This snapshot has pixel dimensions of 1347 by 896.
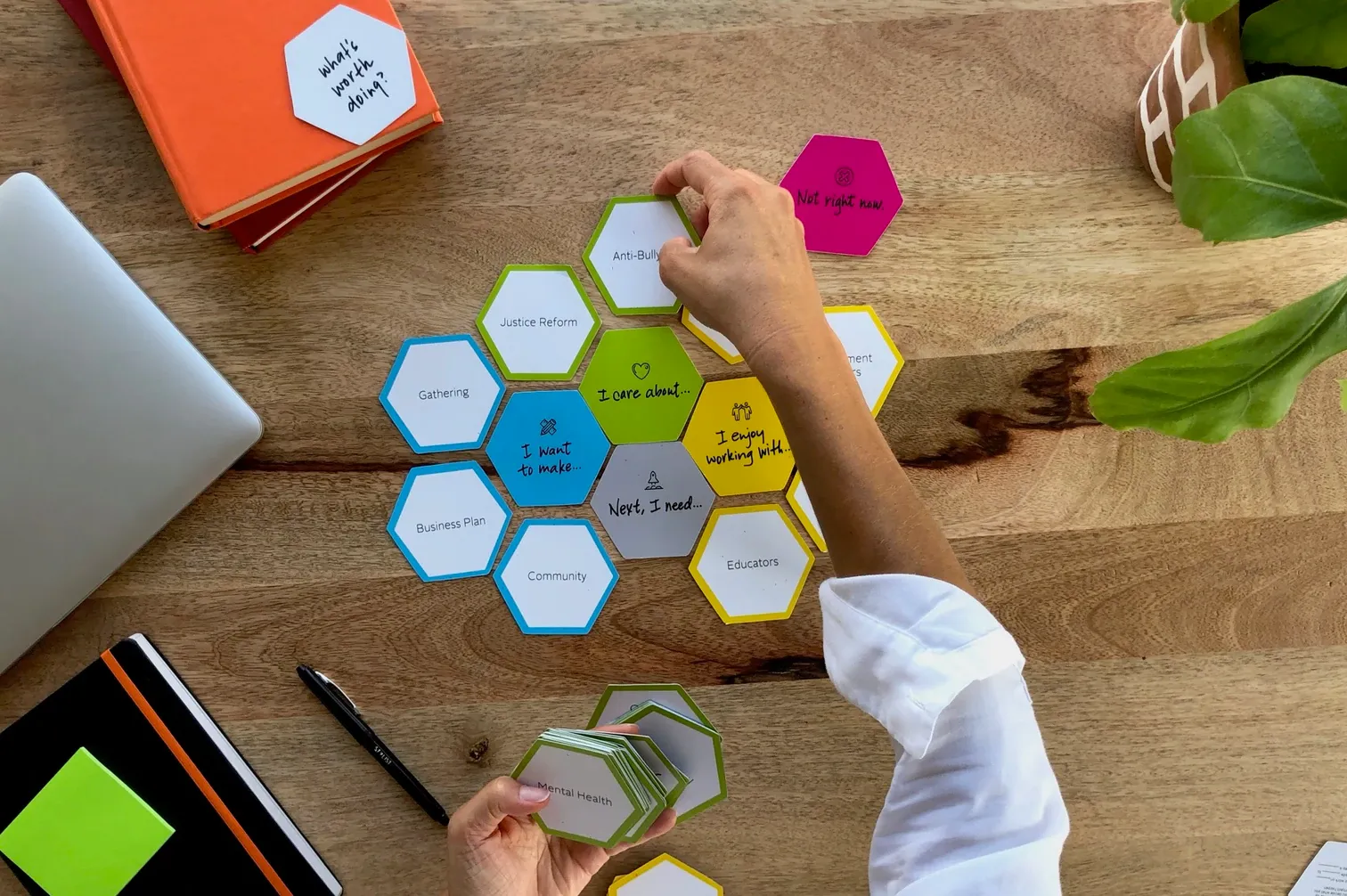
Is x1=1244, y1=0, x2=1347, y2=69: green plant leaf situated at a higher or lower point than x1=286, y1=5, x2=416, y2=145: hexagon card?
lower

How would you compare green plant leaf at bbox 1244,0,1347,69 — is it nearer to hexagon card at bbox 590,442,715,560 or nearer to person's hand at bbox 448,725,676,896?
hexagon card at bbox 590,442,715,560

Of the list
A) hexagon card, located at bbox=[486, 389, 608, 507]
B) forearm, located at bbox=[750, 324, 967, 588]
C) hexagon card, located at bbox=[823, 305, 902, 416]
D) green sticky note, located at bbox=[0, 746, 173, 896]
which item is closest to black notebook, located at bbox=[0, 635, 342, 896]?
green sticky note, located at bbox=[0, 746, 173, 896]

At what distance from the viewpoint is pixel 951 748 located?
56 centimetres

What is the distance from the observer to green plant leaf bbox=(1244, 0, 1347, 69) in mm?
479

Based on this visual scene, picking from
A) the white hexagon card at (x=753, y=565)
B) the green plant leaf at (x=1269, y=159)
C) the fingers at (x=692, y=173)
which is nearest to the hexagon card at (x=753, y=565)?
the white hexagon card at (x=753, y=565)

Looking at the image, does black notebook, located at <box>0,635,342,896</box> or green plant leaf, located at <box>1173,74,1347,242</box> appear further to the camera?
black notebook, located at <box>0,635,342,896</box>

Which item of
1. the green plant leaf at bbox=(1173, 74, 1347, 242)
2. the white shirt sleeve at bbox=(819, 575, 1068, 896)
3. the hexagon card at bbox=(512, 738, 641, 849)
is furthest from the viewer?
the hexagon card at bbox=(512, 738, 641, 849)

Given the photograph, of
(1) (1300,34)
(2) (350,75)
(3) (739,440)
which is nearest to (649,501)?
(3) (739,440)

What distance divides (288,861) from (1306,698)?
3.30 feet

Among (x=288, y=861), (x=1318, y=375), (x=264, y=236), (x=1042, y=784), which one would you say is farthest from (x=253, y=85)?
(x=1318, y=375)

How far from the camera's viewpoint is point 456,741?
0.78 metres

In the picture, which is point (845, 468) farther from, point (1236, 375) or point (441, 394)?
point (441, 394)

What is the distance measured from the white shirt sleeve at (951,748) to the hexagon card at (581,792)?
8.1 inches

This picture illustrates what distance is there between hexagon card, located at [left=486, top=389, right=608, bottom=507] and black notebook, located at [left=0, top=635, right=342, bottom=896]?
0.38 m
